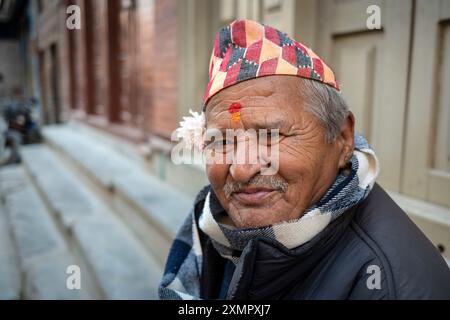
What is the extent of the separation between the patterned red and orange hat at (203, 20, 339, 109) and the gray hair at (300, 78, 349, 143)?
0.08ft

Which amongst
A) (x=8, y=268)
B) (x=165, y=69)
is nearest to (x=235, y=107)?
(x=165, y=69)

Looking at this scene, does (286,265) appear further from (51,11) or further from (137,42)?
(51,11)

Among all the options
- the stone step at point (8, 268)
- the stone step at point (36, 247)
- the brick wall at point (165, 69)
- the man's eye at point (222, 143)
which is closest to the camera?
the man's eye at point (222, 143)

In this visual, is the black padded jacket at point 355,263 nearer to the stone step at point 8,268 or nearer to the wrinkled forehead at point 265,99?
the wrinkled forehead at point 265,99

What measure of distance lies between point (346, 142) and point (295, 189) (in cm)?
24

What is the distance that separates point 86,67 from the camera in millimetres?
8438

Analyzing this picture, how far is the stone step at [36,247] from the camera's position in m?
3.67

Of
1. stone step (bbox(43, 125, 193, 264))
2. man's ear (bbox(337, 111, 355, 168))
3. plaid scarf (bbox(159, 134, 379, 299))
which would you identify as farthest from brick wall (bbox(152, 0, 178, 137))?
man's ear (bbox(337, 111, 355, 168))

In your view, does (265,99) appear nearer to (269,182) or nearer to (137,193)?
(269,182)

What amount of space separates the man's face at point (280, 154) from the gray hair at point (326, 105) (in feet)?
0.06

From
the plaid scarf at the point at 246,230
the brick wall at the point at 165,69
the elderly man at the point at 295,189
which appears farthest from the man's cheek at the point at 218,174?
the brick wall at the point at 165,69

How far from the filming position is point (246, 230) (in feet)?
3.90

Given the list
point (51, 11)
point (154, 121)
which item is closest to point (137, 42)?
point (154, 121)
